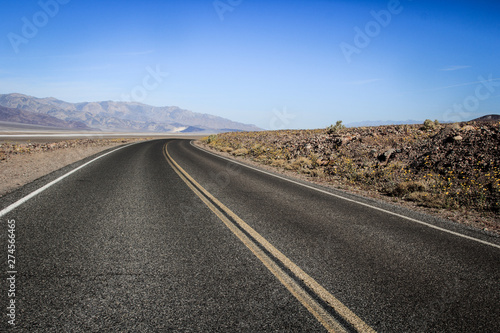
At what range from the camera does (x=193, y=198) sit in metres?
6.84

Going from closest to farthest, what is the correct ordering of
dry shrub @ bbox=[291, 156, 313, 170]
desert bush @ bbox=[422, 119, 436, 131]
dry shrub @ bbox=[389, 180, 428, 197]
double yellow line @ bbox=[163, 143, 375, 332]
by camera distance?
double yellow line @ bbox=[163, 143, 375, 332], dry shrub @ bbox=[389, 180, 428, 197], dry shrub @ bbox=[291, 156, 313, 170], desert bush @ bbox=[422, 119, 436, 131]

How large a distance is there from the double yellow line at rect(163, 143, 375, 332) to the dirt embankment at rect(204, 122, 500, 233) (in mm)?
5124

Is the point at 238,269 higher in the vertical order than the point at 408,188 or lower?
lower

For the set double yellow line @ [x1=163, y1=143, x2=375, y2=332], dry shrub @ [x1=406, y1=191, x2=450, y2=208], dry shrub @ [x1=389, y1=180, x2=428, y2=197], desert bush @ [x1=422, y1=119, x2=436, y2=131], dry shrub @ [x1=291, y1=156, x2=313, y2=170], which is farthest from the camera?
desert bush @ [x1=422, y1=119, x2=436, y2=131]

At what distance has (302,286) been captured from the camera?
3.00 m

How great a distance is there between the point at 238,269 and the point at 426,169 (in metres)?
11.3

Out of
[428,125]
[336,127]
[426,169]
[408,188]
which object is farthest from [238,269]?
[336,127]

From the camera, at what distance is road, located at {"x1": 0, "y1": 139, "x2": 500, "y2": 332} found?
2458mm

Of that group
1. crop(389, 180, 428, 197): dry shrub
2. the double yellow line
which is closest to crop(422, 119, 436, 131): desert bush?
crop(389, 180, 428, 197): dry shrub

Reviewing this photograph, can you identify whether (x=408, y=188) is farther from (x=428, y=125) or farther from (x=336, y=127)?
(x=336, y=127)

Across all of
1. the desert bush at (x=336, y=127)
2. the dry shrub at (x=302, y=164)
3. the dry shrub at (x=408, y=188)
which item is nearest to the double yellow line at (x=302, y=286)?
the dry shrub at (x=408, y=188)

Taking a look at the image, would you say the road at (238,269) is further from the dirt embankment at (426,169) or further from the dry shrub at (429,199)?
the dirt embankment at (426,169)

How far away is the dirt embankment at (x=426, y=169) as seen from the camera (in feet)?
24.9

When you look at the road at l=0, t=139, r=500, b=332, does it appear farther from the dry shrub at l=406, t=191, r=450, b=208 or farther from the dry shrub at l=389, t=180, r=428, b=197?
the dry shrub at l=389, t=180, r=428, b=197
